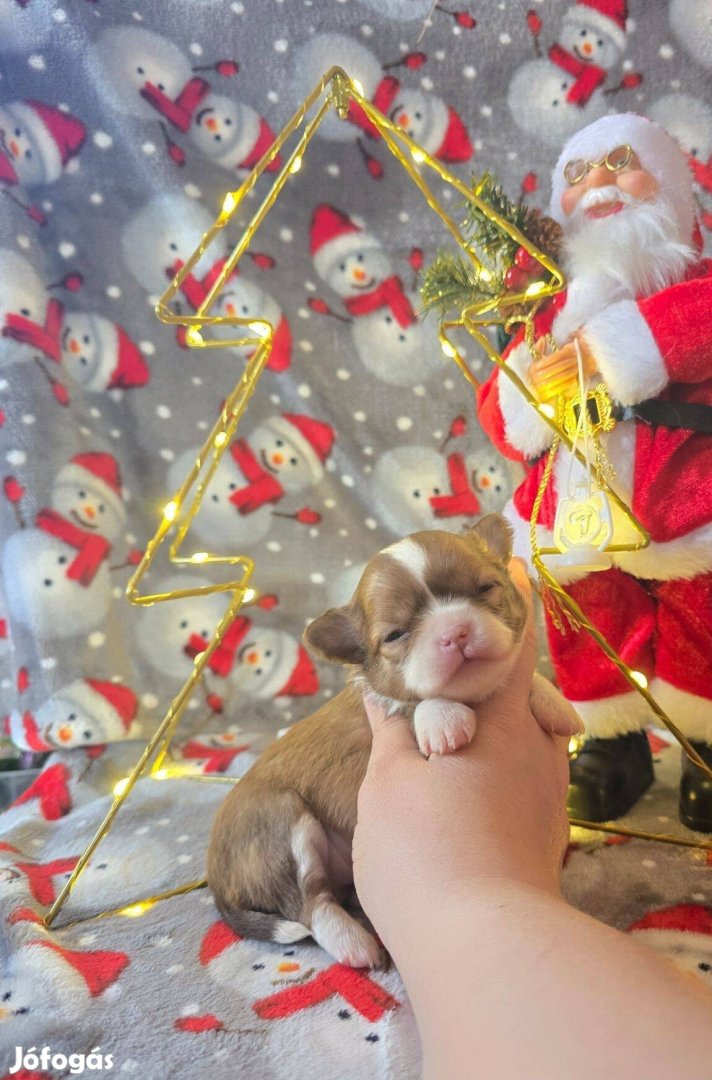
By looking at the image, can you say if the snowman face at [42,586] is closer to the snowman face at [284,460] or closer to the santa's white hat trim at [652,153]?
the snowman face at [284,460]

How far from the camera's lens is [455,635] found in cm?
97

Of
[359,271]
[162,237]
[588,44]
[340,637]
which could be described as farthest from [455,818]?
[588,44]

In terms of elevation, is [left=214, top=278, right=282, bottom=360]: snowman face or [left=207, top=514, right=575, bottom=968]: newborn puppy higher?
[left=214, top=278, right=282, bottom=360]: snowman face

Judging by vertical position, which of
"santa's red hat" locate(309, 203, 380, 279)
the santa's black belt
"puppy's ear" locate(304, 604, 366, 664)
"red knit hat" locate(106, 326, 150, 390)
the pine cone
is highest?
"santa's red hat" locate(309, 203, 380, 279)

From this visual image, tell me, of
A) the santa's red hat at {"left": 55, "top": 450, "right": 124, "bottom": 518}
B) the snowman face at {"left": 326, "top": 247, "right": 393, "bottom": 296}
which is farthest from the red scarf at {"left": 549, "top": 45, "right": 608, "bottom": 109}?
the santa's red hat at {"left": 55, "top": 450, "right": 124, "bottom": 518}

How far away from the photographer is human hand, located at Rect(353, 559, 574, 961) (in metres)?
0.75

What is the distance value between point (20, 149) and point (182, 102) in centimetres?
41

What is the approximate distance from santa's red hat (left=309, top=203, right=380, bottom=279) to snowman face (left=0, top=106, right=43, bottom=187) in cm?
67

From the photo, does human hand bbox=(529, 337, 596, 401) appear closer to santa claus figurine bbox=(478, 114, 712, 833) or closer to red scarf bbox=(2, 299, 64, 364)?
santa claus figurine bbox=(478, 114, 712, 833)

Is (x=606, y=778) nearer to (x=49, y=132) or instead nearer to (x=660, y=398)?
(x=660, y=398)

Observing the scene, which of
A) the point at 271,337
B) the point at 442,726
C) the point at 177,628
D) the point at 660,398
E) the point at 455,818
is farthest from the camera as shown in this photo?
the point at 177,628

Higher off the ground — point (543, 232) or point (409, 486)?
point (543, 232)

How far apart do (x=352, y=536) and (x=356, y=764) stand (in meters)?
0.96

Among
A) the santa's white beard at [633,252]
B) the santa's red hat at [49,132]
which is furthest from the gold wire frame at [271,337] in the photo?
the santa's red hat at [49,132]
